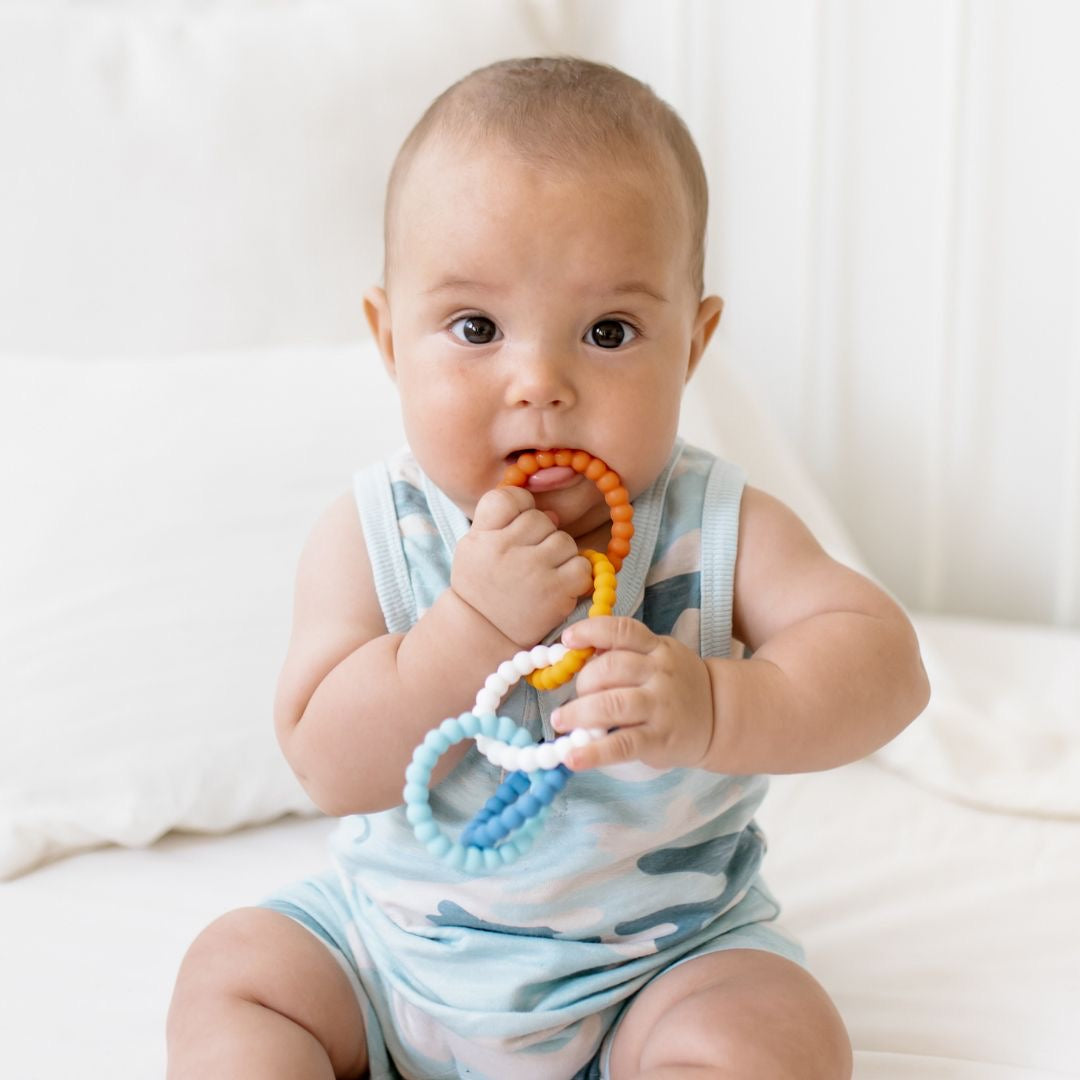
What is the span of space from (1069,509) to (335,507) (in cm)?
99

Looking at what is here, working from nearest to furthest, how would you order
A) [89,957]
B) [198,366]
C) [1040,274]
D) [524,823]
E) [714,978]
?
[524,823] → [714,978] → [89,957] → [198,366] → [1040,274]

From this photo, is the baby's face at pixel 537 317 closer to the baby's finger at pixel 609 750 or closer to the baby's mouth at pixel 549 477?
the baby's mouth at pixel 549 477

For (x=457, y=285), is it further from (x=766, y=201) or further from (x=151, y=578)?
(x=766, y=201)

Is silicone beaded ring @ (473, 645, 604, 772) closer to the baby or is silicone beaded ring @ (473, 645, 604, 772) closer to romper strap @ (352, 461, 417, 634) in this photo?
the baby

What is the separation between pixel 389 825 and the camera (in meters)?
0.86

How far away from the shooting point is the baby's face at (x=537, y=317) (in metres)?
0.75

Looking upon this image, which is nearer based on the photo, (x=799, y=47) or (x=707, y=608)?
(x=707, y=608)

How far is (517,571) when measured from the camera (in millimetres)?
738

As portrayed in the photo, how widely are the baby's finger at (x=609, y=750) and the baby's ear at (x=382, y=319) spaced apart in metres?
0.30

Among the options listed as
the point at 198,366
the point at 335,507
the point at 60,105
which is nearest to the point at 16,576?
the point at 198,366

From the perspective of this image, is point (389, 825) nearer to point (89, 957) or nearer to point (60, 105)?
point (89, 957)

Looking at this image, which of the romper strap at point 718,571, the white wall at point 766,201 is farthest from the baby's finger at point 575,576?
the white wall at point 766,201

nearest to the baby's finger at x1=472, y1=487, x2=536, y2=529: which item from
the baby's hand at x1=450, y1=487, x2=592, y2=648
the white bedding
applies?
the baby's hand at x1=450, y1=487, x2=592, y2=648

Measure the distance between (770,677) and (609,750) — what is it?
0.44 feet
